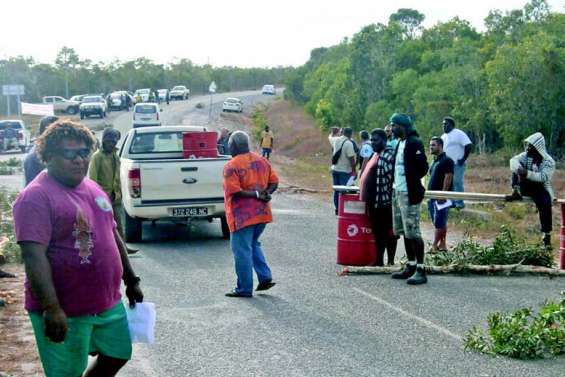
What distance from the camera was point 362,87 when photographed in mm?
45219

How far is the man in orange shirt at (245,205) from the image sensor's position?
29.9 ft

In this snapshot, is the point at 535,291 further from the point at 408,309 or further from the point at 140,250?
the point at 140,250

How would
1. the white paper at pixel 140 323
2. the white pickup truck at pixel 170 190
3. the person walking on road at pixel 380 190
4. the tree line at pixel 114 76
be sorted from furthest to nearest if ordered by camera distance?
the tree line at pixel 114 76
the white pickup truck at pixel 170 190
the person walking on road at pixel 380 190
the white paper at pixel 140 323

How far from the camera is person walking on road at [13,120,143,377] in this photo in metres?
4.20

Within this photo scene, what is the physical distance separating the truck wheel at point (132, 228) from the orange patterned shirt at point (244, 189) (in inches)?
179

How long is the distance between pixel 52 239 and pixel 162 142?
1087cm

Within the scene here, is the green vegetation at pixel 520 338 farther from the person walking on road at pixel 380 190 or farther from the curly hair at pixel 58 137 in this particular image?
the curly hair at pixel 58 137

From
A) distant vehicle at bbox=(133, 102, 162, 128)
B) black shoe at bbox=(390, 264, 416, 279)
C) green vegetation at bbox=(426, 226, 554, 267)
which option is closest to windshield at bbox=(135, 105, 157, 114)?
distant vehicle at bbox=(133, 102, 162, 128)

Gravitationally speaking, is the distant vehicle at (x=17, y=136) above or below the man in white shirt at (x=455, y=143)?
below

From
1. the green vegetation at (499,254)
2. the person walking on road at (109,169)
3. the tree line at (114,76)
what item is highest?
the tree line at (114,76)

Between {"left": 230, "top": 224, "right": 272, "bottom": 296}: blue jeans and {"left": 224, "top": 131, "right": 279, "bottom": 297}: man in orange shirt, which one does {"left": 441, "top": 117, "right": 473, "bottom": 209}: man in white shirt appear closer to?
{"left": 224, "top": 131, "right": 279, "bottom": 297}: man in orange shirt

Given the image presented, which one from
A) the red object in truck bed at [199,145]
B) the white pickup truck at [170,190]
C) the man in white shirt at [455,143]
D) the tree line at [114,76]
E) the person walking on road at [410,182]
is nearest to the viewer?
the person walking on road at [410,182]

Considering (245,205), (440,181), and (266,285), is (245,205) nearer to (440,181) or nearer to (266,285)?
(266,285)

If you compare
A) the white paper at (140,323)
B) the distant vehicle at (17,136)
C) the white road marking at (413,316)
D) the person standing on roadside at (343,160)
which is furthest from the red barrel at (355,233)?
the distant vehicle at (17,136)
